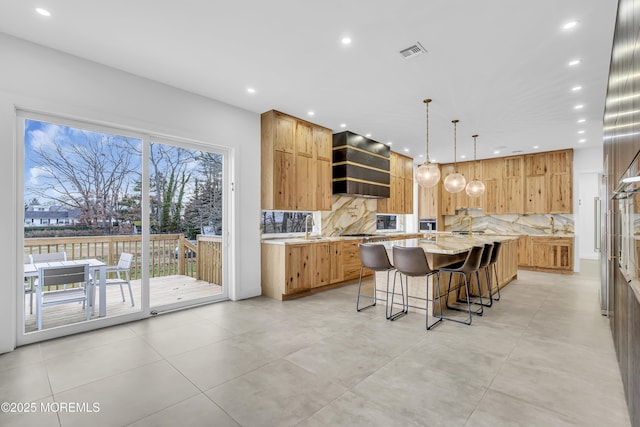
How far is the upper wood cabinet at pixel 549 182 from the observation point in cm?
718

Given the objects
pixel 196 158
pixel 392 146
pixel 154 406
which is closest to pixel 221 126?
pixel 196 158

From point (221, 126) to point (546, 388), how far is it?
4565 millimetres

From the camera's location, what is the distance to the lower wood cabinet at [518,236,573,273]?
683cm

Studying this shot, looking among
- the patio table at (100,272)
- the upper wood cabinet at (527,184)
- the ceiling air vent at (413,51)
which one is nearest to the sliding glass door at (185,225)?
the patio table at (100,272)

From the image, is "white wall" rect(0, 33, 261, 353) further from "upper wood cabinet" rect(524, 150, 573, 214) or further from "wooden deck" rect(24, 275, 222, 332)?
"upper wood cabinet" rect(524, 150, 573, 214)

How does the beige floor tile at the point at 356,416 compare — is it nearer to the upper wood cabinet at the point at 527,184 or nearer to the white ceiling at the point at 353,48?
the white ceiling at the point at 353,48

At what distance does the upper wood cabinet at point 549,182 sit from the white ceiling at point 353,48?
284 cm

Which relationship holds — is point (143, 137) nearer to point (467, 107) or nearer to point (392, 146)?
point (467, 107)

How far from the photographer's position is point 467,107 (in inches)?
180

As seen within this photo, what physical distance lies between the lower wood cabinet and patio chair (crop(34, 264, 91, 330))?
842 cm

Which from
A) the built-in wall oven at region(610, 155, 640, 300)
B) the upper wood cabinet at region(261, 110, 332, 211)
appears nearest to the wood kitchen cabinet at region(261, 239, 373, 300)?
the upper wood cabinet at region(261, 110, 332, 211)

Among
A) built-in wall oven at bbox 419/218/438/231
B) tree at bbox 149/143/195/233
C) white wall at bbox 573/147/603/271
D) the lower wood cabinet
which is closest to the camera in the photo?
tree at bbox 149/143/195/233

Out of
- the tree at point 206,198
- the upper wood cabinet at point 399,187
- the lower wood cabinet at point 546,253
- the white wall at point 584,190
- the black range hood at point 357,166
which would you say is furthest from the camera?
the upper wood cabinet at point 399,187

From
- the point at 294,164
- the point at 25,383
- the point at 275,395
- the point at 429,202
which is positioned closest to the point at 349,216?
the point at 294,164
